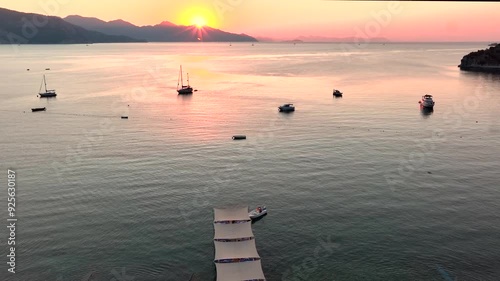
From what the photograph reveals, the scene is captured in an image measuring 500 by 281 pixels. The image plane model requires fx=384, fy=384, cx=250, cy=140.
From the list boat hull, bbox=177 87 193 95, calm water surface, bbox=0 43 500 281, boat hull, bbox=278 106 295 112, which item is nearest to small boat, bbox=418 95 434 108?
calm water surface, bbox=0 43 500 281

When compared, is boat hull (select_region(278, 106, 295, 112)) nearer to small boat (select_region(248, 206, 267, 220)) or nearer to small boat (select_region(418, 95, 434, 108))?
small boat (select_region(418, 95, 434, 108))

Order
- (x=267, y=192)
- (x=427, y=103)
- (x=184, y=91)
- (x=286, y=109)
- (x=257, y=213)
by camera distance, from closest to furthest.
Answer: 1. (x=257, y=213)
2. (x=267, y=192)
3. (x=286, y=109)
4. (x=427, y=103)
5. (x=184, y=91)

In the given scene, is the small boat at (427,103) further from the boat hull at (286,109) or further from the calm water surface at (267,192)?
the boat hull at (286,109)

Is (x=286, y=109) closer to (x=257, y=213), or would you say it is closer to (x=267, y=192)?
(x=267, y=192)

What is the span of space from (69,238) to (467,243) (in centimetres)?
A: 5853

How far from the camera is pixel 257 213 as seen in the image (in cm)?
6297

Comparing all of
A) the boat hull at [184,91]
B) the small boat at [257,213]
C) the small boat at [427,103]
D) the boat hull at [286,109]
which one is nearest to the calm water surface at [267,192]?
the small boat at [257,213]

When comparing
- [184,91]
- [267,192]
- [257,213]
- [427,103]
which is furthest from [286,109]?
[257,213]

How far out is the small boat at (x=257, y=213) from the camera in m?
62.2

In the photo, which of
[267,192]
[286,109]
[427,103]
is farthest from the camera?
[427,103]

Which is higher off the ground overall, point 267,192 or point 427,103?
point 427,103

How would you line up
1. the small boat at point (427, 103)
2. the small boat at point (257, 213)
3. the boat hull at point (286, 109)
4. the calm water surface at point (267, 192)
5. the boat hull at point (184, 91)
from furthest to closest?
the boat hull at point (184, 91), the small boat at point (427, 103), the boat hull at point (286, 109), the small boat at point (257, 213), the calm water surface at point (267, 192)

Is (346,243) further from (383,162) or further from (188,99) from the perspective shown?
(188,99)

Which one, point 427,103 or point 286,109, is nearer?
point 286,109
